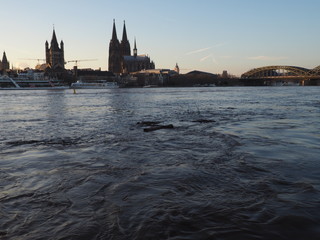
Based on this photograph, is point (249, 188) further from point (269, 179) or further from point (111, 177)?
point (111, 177)

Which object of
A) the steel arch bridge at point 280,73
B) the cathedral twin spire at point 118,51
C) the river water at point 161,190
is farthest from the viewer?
the cathedral twin spire at point 118,51

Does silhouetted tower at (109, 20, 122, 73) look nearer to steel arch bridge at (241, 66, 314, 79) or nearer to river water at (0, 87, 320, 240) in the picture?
steel arch bridge at (241, 66, 314, 79)

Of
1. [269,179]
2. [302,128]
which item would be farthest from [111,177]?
[302,128]

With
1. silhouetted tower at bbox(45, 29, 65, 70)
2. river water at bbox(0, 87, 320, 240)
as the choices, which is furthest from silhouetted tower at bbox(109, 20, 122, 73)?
river water at bbox(0, 87, 320, 240)

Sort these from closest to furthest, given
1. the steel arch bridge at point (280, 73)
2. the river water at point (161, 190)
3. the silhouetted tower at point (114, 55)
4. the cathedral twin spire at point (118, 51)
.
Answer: the river water at point (161, 190)
the steel arch bridge at point (280, 73)
the silhouetted tower at point (114, 55)
the cathedral twin spire at point (118, 51)

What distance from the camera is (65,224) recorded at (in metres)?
4.31

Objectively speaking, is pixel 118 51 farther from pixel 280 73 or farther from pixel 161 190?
pixel 161 190

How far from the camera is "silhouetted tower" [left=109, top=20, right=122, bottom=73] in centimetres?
18588

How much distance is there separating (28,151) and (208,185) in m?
6.04

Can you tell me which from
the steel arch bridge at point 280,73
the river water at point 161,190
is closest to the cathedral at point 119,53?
the steel arch bridge at point 280,73

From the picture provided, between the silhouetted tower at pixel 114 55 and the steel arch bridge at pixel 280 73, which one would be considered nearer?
the steel arch bridge at pixel 280 73

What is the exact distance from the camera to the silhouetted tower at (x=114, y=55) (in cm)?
18588

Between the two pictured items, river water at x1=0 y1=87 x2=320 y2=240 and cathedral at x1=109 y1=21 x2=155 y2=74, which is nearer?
river water at x1=0 y1=87 x2=320 y2=240

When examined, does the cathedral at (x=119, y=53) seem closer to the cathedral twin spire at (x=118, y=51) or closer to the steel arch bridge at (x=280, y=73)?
the cathedral twin spire at (x=118, y=51)
